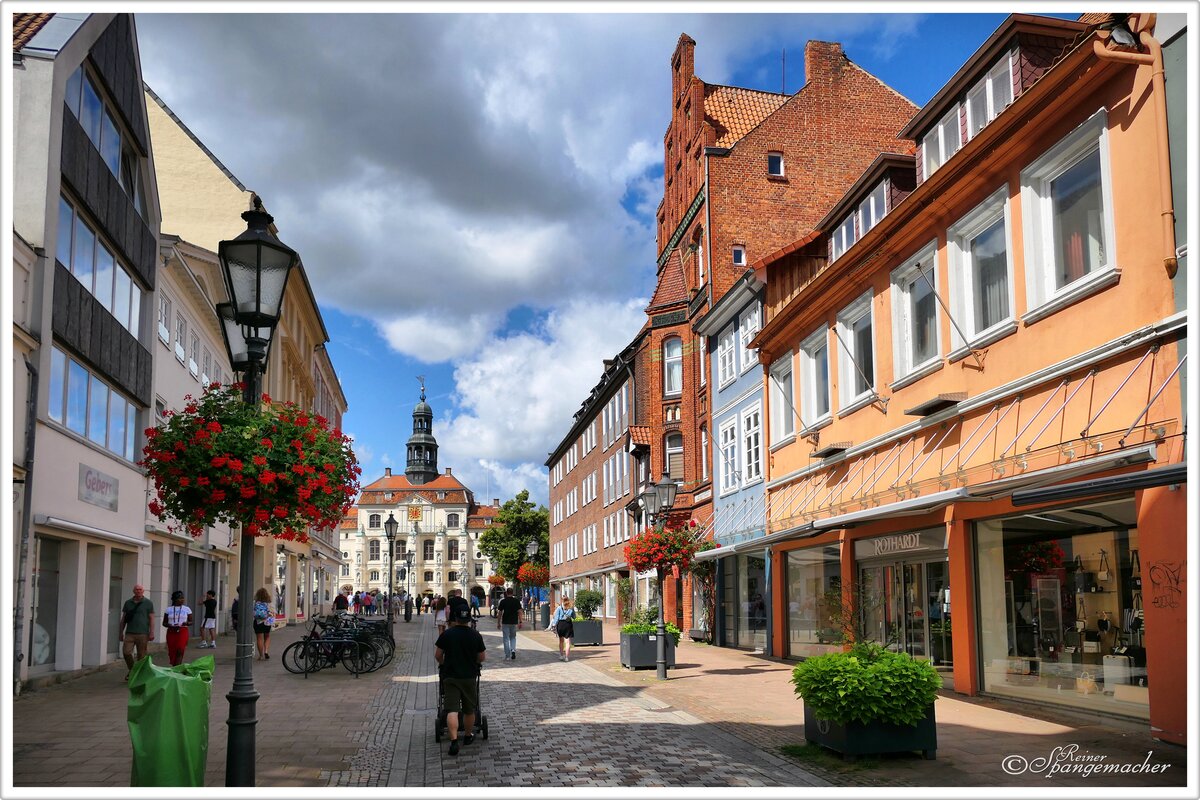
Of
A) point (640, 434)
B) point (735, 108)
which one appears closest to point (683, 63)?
point (735, 108)

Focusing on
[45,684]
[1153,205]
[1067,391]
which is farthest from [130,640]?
[1153,205]

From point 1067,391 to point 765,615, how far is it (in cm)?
1405

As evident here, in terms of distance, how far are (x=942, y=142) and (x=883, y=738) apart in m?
11.4

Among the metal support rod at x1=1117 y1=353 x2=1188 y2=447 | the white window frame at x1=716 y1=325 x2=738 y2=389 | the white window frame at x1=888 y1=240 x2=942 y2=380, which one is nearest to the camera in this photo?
the metal support rod at x1=1117 y1=353 x2=1188 y2=447

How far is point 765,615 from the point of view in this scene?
2556 centimetres

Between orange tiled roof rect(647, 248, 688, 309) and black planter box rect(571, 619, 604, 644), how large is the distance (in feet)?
43.4

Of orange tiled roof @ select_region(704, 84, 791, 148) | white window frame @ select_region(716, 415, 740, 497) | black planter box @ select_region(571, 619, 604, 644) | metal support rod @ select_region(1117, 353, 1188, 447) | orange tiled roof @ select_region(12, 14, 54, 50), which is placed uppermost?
orange tiled roof @ select_region(704, 84, 791, 148)

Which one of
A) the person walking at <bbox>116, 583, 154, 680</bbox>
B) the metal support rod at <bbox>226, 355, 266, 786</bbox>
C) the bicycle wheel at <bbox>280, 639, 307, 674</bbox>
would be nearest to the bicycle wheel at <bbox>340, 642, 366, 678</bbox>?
the bicycle wheel at <bbox>280, 639, 307, 674</bbox>

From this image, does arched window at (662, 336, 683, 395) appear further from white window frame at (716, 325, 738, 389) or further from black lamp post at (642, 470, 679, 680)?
black lamp post at (642, 470, 679, 680)

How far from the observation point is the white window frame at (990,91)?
15430 mm

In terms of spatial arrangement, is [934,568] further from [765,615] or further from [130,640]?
[130,640]

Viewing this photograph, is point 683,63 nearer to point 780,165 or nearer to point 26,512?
point 780,165

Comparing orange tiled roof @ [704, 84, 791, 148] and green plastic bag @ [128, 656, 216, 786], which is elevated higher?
orange tiled roof @ [704, 84, 791, 148]

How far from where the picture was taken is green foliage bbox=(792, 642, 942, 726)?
31.1 ft
